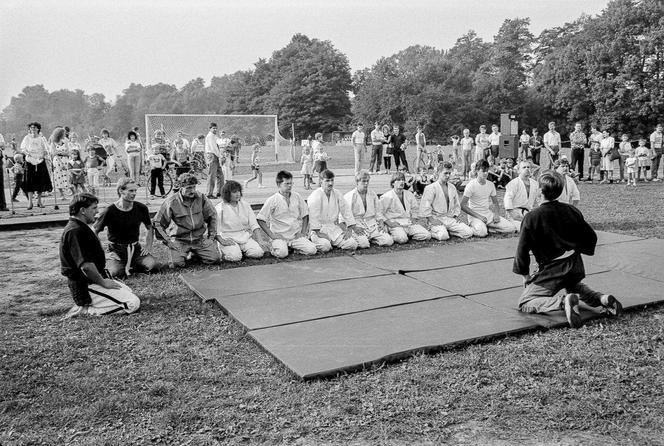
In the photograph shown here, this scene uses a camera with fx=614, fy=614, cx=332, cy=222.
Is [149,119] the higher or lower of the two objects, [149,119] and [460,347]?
the higher

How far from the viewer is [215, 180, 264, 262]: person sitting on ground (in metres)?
7.41

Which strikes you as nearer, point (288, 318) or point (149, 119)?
point (288, 318)

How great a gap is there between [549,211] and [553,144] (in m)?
13.6

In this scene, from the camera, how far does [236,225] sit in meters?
7.63

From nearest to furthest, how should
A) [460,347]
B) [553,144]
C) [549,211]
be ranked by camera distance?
[460,347] → [549,211] → [553,144]

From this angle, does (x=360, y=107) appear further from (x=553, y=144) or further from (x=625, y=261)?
(x=625, y=261)

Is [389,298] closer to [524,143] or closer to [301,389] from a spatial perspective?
[301,389]

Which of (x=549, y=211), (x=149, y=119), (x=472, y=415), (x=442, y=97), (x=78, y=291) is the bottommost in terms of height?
(x=472, y=415)

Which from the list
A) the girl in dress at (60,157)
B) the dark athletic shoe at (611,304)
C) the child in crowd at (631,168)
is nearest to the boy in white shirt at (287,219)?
the dark athletic shoe at (611,304)

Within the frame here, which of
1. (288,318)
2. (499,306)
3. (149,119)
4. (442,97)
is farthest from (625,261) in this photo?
(442,97)

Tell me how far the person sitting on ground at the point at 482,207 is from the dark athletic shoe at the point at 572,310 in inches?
169

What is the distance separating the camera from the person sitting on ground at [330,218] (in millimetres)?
8008

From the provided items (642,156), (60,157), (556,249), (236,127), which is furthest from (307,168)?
(556,249)

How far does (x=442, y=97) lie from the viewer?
157 feet
